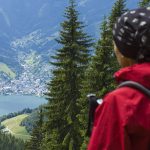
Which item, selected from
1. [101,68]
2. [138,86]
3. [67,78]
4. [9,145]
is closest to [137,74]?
[138,86]

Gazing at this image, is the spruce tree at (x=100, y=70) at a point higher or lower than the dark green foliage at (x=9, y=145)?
higher

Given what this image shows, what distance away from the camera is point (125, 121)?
3.70 meters

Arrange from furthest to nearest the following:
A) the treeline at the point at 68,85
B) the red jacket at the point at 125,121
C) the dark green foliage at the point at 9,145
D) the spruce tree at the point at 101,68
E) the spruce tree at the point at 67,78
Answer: the dark green foliage at the point at 9,145 < the spruce tree at the point at 67,78 < the treeline at the point at 68,85 < the spruce tree at the point at 101,68 < the red jacket at the point at 125,121

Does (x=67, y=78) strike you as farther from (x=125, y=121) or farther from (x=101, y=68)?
(x=125, y=121)

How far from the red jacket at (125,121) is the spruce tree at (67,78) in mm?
32382

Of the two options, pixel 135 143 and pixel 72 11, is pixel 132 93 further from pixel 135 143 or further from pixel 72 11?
pixel 72 11

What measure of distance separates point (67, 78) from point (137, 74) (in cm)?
3300

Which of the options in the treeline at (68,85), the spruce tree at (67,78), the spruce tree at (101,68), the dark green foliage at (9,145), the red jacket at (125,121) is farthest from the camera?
the dark green foliage at (9,145)

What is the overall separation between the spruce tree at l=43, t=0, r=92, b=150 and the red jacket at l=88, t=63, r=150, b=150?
3238 centimetres

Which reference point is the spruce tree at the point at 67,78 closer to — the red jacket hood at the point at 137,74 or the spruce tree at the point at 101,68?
the spruce tree at the point at 101,68

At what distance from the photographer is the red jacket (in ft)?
12.2

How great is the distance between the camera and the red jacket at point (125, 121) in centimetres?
371

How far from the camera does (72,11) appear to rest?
3653 cm

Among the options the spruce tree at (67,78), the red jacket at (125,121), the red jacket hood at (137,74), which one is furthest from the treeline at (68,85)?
the red jacket at (125,121)
